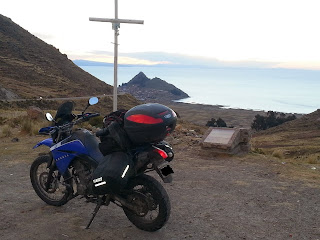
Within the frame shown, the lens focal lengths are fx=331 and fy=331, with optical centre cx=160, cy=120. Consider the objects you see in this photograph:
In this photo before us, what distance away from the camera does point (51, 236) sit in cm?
453

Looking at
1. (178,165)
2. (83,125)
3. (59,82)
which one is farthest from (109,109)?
(178,165)

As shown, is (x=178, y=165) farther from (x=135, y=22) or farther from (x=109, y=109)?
(x=109, y=109)

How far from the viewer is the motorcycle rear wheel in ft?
17.9

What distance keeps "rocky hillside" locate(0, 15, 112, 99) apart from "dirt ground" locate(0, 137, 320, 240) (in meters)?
43.5

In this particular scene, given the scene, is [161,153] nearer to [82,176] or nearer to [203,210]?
[82,176]

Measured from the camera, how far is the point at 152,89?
178125 mm

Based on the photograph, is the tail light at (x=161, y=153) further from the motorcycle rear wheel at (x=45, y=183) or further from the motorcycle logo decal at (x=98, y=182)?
the motorcycle rear wheel at (x=45, y=183)

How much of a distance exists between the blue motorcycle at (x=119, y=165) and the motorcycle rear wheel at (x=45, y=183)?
21 centimetres

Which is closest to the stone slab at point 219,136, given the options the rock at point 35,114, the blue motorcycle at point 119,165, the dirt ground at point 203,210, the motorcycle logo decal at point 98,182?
the dirt ground at point 203,210

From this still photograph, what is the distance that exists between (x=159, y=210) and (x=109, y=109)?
46.4 m

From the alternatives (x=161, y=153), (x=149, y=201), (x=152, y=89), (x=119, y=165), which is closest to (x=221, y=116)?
(x=152, y=89)

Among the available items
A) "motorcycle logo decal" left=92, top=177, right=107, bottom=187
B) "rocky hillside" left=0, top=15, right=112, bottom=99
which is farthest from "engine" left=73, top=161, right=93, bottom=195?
"rocky hillside" left=0, top=15, right=112, bottom=99

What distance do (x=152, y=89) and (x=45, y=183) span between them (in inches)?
6828

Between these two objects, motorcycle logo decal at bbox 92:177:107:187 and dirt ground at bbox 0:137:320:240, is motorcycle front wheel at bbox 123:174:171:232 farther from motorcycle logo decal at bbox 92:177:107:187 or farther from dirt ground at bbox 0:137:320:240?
motorcycle logo decal at bbox 92:177:107:187
